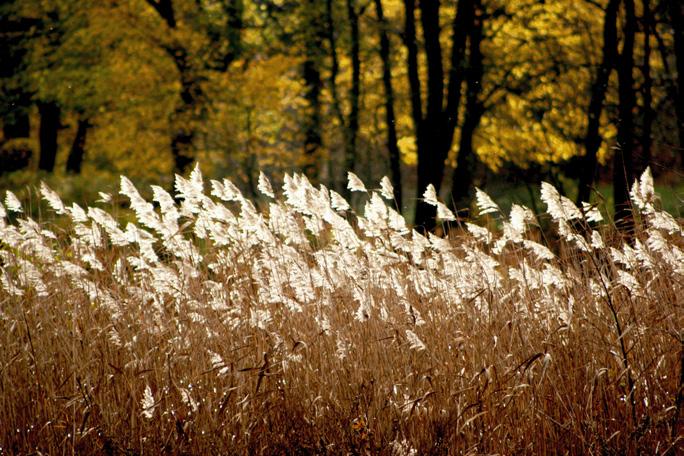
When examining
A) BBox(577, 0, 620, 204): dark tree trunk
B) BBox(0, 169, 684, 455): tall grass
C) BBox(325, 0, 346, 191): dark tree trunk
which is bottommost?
BBox(0, 169, 684, 455): tall grass

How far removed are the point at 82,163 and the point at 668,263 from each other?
2284cm

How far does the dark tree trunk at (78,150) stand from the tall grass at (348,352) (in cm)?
1930

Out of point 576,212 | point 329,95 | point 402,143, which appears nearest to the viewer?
point 576,212

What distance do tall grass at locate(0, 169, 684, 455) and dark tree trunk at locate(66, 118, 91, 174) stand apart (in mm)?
19297

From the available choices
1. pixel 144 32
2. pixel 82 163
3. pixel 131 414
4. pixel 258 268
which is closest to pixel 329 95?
pixel 144 32

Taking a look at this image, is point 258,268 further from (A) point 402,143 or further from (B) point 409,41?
(A) point 402,143

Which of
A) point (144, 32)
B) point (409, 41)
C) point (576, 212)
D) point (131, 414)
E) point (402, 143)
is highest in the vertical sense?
point (144, 32)

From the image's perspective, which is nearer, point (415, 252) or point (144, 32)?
point (415, 252)

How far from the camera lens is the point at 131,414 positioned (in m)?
3.72

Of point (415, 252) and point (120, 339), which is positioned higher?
point (415, 252)

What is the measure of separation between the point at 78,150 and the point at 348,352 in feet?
72.4

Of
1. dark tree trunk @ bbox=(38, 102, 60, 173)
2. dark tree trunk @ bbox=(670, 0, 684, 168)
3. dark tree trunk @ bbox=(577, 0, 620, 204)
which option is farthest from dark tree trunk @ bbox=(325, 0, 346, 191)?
dark tree trunk @ bbox=(670, 0, 684, 168)

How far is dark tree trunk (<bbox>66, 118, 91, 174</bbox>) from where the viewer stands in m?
23.1

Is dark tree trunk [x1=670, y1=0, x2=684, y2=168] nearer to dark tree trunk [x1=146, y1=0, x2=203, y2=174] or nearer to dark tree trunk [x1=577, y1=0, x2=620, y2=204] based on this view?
dark tree trunk [x1=577, y1=0, x2=620, y2=204]
